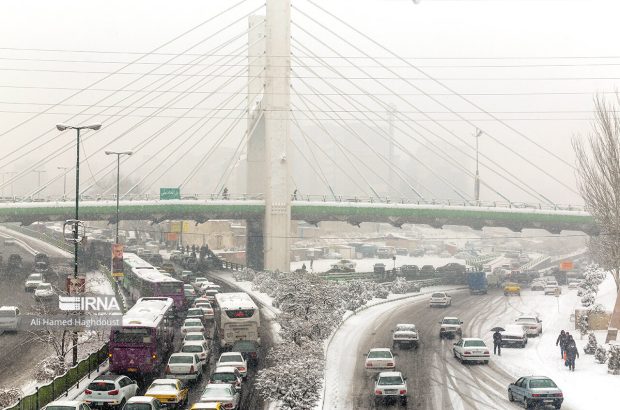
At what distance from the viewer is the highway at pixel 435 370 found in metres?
32.8

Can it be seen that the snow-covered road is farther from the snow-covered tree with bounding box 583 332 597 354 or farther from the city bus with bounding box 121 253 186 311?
the city bus with bounding box 121 253 186 311

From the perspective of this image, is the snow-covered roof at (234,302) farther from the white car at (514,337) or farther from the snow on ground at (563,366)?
the white car at (514,337)

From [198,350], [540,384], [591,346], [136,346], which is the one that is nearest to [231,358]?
[198,350]

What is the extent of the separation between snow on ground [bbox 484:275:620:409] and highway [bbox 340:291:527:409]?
2.63 ft

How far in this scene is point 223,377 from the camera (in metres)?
32.4

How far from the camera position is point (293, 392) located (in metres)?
28.2

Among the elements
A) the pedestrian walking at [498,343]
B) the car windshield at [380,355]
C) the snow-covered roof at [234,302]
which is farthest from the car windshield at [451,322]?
the car windshield at [380,355]

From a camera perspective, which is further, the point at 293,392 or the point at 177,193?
the point at 177,193

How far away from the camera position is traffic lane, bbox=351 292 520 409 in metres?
32.8

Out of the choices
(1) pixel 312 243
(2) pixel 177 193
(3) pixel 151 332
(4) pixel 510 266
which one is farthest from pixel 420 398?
(1) pixel 312 243

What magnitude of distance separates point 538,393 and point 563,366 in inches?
403

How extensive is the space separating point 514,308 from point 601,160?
19912mm

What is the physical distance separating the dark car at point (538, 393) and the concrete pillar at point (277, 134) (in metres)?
53.1

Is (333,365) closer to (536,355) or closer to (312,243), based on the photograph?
(536,355)
